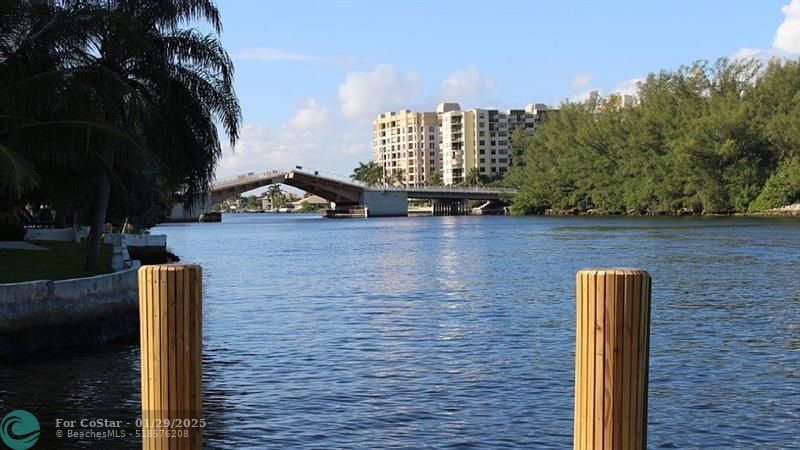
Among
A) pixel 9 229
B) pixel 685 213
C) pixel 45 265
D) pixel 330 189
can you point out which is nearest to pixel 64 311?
pixel 45 265

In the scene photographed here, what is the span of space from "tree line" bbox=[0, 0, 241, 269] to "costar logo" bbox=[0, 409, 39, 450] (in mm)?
Result: 5649

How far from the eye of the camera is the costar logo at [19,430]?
477 inches

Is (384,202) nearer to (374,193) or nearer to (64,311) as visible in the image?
(374,193)

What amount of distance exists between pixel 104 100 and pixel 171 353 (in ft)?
59.3

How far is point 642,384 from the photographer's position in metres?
5.27

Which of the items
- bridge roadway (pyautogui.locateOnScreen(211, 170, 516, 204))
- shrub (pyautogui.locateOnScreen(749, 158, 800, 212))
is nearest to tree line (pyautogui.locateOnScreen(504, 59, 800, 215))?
shrub (pyautogui.locateOnScreen(749, 158, 800, 212))

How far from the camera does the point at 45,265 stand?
27766 millimetres

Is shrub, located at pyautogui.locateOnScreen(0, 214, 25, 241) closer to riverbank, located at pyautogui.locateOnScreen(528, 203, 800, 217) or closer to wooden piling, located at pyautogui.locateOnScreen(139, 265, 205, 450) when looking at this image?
wooden piling, located at pyautogui.locateOnScreen(139, 265, 205, 450)

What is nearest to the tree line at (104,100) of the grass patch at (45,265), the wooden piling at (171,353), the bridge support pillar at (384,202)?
the grass patch at (45,265)

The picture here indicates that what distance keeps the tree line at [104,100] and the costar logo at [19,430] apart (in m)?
5.65

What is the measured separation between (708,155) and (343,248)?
212 ft

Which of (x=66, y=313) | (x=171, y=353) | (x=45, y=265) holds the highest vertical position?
(x=171, y=353)

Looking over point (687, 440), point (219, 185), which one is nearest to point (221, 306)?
point (687, 440)

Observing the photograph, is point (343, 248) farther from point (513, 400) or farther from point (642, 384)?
point (642, 384)
